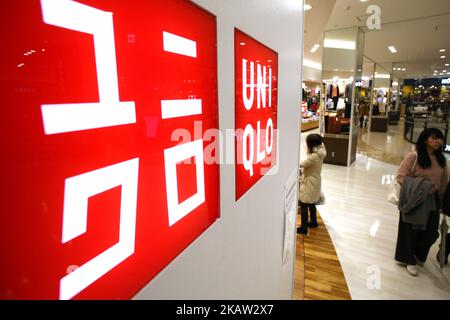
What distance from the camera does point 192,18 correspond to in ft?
1.78

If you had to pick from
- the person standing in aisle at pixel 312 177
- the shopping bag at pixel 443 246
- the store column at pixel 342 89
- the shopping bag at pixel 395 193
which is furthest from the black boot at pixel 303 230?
the store column at pixel 342 89

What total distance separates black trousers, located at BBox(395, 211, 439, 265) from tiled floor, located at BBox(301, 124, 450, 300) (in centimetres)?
16

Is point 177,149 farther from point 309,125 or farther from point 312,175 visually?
point 309,125

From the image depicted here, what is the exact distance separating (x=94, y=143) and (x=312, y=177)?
356 centimetres

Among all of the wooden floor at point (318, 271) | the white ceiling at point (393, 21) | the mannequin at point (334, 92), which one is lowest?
the wooden floor at point (318, 271)

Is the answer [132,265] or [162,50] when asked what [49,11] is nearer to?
[162,50]

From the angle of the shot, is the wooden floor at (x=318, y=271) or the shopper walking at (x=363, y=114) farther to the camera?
the shopper walking at (x=363, y=114)

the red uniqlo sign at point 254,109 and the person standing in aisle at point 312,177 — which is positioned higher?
the red uniqlo sign at point 254,109

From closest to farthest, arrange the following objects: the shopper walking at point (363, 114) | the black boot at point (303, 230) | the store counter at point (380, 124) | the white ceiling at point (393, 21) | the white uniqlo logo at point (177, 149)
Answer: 1. the white uniqlo logo at point (177, 149)
2. the black boot at point (303, 230)
3. the white ceiling at point (393, 21)
4. the store counter at point (380, 124)
5. the shopper walking at point (363, 114)

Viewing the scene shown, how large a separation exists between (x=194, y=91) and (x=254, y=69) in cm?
43

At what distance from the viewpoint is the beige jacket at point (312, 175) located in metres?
3.53

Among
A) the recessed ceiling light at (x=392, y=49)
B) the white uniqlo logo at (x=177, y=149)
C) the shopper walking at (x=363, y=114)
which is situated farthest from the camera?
the shopper walking at (x=363, y=114)

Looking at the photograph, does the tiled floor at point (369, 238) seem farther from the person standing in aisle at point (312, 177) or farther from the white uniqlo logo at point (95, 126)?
the white uniqlo logo at point (95, 126)
